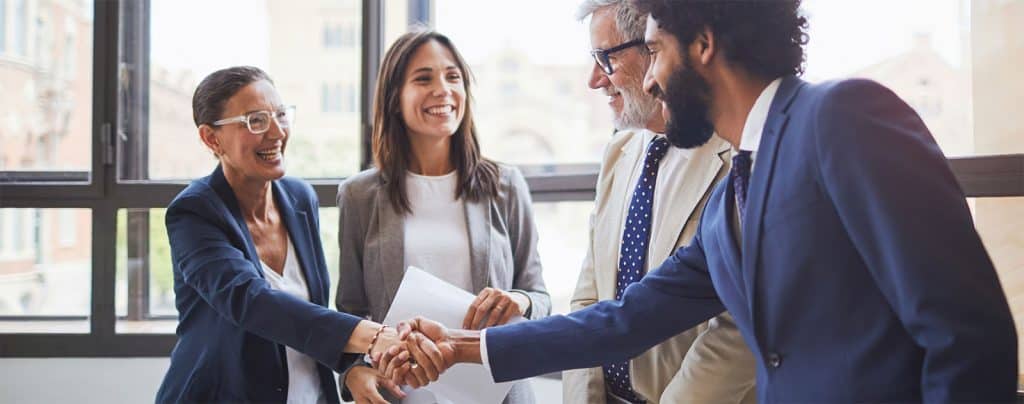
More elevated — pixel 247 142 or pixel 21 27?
pixel 21 27

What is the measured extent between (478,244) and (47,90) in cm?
243

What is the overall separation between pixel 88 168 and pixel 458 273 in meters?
2.16

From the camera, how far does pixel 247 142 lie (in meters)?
2.13

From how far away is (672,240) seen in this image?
5.87 ft

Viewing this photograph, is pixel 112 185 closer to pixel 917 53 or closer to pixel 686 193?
pixel 686 193

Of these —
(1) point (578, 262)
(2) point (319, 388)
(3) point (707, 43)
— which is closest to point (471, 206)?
(2) point (319, 388)

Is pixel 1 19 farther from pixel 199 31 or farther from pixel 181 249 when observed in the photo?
pixel 181 249

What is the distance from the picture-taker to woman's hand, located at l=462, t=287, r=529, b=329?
2.03m

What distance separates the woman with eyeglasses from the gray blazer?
0.10m

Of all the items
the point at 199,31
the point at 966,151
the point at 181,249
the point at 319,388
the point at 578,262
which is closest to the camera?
the point at 181,249

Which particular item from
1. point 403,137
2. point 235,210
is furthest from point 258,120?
point 403,137

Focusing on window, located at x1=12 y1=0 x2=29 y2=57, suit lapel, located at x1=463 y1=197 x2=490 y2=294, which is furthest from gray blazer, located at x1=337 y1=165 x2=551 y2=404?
window, located at x1=12 y1=0 x2=29 y2=57

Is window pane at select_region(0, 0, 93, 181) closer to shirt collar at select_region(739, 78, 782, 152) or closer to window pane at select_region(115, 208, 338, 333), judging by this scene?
window pane at select_region(115, 208, 338, 333)

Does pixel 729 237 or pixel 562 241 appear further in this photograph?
pixel 562 241
